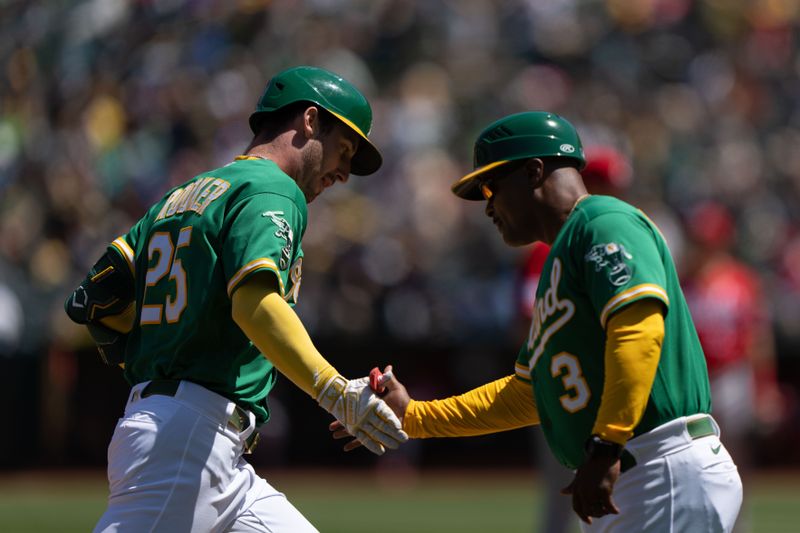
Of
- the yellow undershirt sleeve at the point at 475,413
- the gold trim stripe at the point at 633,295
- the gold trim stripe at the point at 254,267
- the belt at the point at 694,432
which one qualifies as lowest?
the yellow undershirt sleeve at the point at 475,413

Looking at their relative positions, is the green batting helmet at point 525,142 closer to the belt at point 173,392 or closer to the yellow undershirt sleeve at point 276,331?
the yellow undershirt sleeve at point 276,331

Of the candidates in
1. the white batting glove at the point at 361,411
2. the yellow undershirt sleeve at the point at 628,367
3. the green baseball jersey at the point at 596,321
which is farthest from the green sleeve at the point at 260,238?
the yellow undershirt sleeve at the point at 628,367

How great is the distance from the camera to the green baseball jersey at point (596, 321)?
4094 mm

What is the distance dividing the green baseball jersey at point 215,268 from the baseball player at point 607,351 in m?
0.74

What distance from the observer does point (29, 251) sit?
15.3 meters

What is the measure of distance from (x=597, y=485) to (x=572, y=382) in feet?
1.43

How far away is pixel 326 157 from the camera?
4.88 metres

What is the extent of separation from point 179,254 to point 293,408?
35.5 feet

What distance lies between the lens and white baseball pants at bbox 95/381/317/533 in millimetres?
4293

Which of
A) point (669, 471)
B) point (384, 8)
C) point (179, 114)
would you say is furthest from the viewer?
point (384, 8)

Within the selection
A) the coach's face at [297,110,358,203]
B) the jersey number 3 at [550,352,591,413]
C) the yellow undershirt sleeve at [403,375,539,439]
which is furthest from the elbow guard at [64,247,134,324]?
the jersey number 3 at [550,352,591,413]

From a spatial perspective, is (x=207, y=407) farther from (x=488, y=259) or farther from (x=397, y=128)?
(x=397, y=128)

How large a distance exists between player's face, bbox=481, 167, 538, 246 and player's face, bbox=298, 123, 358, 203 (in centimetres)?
60

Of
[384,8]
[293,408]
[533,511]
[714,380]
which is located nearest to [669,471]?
[714,380]
